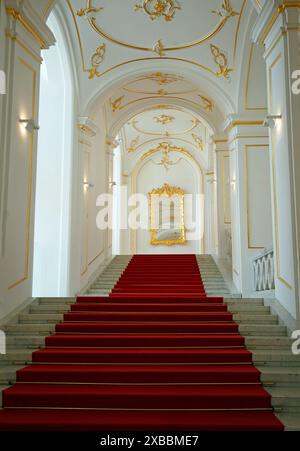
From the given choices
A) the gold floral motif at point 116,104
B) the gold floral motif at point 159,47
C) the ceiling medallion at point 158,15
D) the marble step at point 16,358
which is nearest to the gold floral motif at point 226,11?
the ceiling medallion at point 158,15

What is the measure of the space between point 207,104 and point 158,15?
3794mm

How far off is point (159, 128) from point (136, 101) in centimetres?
376

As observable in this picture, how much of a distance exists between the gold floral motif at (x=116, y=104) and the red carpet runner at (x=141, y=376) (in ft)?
24.1

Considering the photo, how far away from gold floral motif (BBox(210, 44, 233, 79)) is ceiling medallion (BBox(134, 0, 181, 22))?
1.14 meters

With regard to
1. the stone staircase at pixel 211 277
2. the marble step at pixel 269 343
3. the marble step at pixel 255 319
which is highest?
the stone staircase at pixel 211 277

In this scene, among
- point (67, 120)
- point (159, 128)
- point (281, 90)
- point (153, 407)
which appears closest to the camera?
point (153, 407)

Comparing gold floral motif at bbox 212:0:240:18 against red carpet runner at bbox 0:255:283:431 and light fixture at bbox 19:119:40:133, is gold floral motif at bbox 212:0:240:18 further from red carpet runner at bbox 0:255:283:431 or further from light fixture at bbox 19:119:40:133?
red carpet runner at bbox 0:255:283:431

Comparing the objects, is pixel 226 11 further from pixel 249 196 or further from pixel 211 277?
pixel 211 277

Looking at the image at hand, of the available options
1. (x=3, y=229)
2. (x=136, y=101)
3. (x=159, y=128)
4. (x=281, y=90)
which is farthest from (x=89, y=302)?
(x=159, y=128)

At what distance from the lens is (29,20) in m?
6.09

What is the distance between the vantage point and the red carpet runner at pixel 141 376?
3.96 meters

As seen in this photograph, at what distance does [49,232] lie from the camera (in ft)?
30.2

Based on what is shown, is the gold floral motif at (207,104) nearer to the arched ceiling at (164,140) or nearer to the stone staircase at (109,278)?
the arched ceiling at (164,140)

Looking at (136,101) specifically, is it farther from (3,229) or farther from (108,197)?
(3,229)
